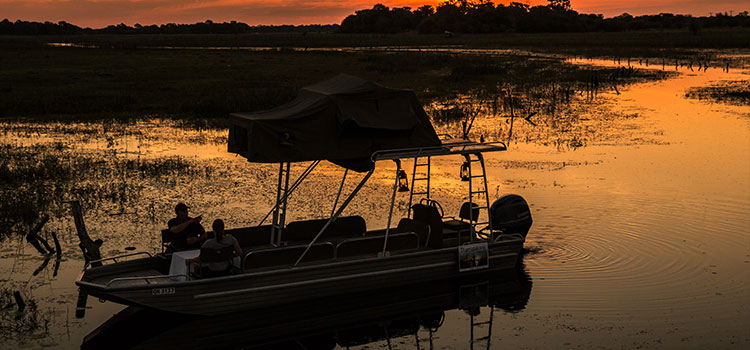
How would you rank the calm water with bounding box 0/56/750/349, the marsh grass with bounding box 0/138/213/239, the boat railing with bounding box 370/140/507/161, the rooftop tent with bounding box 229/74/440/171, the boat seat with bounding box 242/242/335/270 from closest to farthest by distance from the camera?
1. the calm water with bounding box 0/56/750/349
2. the rooftop tent with bounding box 229/74/440/171
3. the boat seat with bounding box 242/242/335/270
4. the boat railing with bounding box 370/140/507/161
5. the marsh grass with bounding box 0/138/213/239

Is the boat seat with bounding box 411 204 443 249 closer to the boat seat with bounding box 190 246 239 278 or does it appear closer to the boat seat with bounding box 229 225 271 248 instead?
the boat seat with bounding box 229 225 271 248

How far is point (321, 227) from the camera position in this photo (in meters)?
17.3

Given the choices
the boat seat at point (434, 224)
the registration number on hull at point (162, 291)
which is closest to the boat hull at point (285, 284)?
the registration number on hull at point (162, 291)

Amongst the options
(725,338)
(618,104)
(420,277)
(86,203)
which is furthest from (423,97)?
(725,338)

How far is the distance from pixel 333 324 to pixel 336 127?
366cm

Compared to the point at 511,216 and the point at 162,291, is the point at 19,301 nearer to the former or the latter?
the point at 162,291

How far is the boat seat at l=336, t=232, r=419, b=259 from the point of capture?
15.9 meters

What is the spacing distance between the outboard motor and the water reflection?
1783 millimetres

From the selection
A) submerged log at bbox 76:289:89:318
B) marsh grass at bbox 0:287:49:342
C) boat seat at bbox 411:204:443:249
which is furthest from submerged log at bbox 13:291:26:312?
boat seat at bbox 411:204:443:249

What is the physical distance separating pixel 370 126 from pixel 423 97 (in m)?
32.1

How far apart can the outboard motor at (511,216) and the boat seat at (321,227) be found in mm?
2954

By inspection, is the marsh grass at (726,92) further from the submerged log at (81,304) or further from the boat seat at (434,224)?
the submerged log at (81,304)

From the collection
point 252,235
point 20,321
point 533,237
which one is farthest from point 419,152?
point 20,321

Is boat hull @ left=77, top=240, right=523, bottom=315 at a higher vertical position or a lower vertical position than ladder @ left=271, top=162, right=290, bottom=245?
lower
